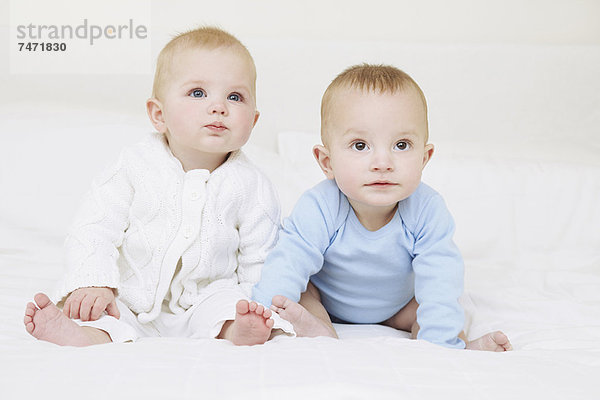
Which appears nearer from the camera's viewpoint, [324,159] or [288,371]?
[288,371]

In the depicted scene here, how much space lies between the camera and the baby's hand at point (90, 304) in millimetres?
1195

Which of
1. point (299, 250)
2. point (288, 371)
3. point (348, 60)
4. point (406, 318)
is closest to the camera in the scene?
point (288, 371)

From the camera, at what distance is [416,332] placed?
1.35 m

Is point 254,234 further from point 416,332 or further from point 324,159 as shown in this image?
point 416,332

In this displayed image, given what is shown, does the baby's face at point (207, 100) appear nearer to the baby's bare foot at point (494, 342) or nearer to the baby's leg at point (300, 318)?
the baby's leg at point (300, 318)

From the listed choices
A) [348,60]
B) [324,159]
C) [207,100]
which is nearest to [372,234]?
[324,159]

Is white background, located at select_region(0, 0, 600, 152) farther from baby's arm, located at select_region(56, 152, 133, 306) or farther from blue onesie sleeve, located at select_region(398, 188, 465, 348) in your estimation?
blue onesie sleeve, located at select_region(398, 188, 465, 348)

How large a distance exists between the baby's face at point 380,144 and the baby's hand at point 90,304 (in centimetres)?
44

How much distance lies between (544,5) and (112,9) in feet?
4.63

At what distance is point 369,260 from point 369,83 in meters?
0.31

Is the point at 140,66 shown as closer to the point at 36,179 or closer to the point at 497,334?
the point at 36,179

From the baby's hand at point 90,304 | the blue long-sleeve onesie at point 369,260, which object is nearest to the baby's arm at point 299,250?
the blue long-sleeve onesie at point 369,260

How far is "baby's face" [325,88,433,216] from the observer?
125 centimetres

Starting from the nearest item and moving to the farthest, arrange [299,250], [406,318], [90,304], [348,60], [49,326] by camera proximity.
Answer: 1. [49,326]
2. [90,304]
3. [299,250]
4. [406,318]
5. [348,60]
